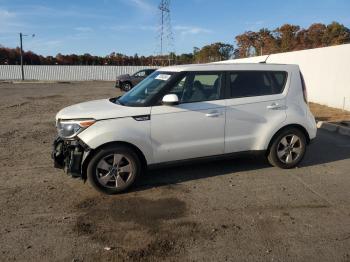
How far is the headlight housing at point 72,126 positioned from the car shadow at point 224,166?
116cm

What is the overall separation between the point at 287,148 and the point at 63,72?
57.3 metres

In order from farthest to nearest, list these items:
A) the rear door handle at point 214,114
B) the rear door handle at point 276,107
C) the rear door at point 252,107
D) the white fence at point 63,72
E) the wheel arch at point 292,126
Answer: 1. the white fence at point 63,72
2. the wheel arch at point 292,126
3. the rear door handle at point 276,107
4. the rear door at point 252,107
5. the rear door handle at point 214,114

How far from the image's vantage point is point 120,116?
5434 millimetres

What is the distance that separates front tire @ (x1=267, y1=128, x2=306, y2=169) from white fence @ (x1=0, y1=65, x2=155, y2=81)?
54356 mm

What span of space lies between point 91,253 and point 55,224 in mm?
873

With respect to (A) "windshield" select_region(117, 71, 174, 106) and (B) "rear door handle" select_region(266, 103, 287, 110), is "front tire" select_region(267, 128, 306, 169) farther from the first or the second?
(A) "windshield" select_region(117, 71, 174, 106)

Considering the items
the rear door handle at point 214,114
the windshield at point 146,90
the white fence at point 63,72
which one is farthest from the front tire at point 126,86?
the white fence at point 63,72

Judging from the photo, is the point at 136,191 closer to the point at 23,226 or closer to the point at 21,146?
the point at 23,226

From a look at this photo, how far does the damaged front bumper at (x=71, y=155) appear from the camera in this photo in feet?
17.5

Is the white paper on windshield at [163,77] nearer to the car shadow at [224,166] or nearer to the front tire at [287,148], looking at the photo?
the car shadow at [224,166]

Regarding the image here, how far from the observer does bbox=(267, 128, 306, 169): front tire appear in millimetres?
6531

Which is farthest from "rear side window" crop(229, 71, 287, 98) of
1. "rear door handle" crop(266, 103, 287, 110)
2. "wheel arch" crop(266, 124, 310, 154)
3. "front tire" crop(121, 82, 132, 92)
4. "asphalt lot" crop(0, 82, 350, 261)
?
"front tire" crop(121, 82, 132, 92)

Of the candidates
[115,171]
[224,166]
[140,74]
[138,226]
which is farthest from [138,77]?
[138,226]

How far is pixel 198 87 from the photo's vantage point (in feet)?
19.6
